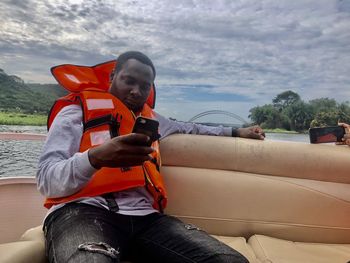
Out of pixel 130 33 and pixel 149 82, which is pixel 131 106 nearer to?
pixel 149 82

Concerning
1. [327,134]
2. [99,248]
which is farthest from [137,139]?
[327,134]

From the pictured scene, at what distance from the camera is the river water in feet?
6.16

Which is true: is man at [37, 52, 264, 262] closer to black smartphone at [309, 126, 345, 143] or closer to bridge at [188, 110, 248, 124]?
bridge at [188, 110, 248, 124]

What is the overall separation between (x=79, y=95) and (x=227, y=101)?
1029 millimetres

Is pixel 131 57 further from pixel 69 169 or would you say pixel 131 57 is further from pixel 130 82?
pixel 69 169

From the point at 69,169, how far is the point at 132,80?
2.00 feet

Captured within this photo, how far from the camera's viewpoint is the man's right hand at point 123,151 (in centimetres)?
94

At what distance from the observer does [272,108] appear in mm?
2074

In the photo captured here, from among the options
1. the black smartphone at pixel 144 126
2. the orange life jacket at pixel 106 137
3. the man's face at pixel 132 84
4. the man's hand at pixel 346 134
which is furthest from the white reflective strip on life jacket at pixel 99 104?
the man's hand at pixel 346 134

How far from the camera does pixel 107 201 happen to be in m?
1.26

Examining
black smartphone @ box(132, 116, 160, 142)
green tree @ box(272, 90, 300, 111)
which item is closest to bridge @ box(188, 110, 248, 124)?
green tree @ box(272, 90, 300, 111)

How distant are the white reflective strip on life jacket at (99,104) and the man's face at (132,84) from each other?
0.36 feet

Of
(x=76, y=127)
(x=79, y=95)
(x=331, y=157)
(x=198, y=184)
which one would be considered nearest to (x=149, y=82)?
(x=79, y=95)

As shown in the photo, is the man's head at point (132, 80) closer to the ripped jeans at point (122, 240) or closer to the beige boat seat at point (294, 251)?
the ripped jeans at point (122, 240)
